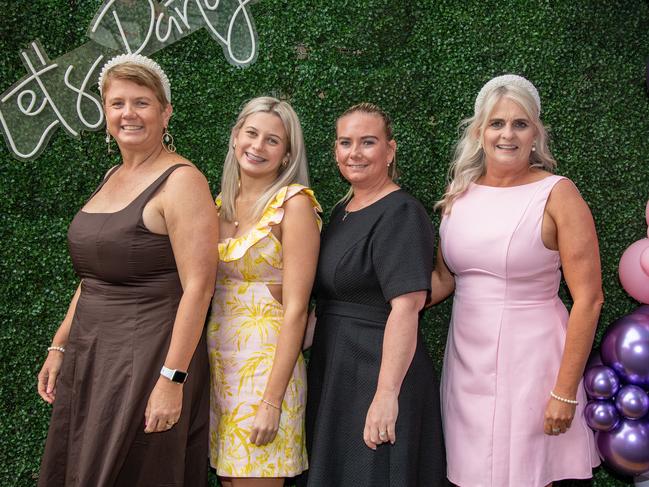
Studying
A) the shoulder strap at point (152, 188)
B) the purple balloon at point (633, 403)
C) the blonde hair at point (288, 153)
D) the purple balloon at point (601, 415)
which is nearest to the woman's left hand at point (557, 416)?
the purple balloon at point (601, 415)

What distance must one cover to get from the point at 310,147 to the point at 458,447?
57.5 inches

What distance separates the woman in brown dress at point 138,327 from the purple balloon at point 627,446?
1.45 meters

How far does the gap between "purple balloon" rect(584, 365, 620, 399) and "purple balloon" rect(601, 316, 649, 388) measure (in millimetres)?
45

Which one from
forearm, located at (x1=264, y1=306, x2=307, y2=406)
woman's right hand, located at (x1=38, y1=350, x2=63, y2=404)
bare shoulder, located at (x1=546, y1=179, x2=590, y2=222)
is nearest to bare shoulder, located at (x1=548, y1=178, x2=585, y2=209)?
bare shoulder, located at (x1=546, y1=179, x2=590, y2=222)

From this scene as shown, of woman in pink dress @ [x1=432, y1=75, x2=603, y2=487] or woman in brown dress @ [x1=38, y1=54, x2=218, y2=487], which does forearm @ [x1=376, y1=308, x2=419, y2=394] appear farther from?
woman in brown dress @ [x1=38, y1=54, x2=218, y2=487]

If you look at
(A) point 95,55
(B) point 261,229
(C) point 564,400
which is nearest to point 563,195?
(C) point 564,400

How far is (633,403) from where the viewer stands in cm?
246

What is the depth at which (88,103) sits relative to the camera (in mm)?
3148

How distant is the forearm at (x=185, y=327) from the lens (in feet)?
7.12

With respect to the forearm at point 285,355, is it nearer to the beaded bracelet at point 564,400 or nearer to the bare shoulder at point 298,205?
the bare shoulder at point 298,205

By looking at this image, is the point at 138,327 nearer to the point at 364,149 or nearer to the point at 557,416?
the point at 364,149

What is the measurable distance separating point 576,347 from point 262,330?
1.05m

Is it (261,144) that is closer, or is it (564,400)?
(564,400)

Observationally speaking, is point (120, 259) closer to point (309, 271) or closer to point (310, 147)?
point (309, 271)
